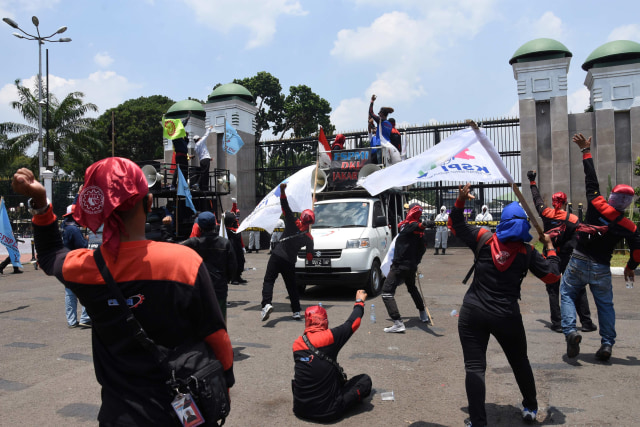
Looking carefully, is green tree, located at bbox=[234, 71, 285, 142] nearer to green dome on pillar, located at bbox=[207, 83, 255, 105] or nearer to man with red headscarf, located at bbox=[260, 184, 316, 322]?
green dome on pillar, located at bbox=[207, 83, 255, 105]

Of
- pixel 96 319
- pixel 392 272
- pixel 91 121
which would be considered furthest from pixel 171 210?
pixel 91 121

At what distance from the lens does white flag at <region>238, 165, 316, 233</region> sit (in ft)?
28.5

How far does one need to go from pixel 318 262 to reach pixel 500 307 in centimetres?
624

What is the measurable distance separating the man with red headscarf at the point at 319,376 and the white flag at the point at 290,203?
4503 mm

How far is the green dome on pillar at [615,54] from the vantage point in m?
18.4

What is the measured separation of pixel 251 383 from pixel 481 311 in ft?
8.57

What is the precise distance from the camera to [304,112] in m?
43.4

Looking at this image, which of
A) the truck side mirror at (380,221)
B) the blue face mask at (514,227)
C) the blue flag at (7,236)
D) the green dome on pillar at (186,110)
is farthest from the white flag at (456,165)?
the green dome on pillar at (186,110)

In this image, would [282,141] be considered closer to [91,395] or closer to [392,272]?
[392,272]

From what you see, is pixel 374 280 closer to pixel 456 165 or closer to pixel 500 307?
pixel 456 165

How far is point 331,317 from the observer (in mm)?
8266

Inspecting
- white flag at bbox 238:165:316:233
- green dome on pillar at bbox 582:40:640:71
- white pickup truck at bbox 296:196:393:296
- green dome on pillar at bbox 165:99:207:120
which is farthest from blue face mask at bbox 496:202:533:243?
green dome on pillar at bbox 165:99:207:120

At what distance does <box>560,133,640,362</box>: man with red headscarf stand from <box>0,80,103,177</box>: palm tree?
30.3 meters

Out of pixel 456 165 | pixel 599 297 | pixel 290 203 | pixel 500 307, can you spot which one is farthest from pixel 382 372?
pixel 290 203
